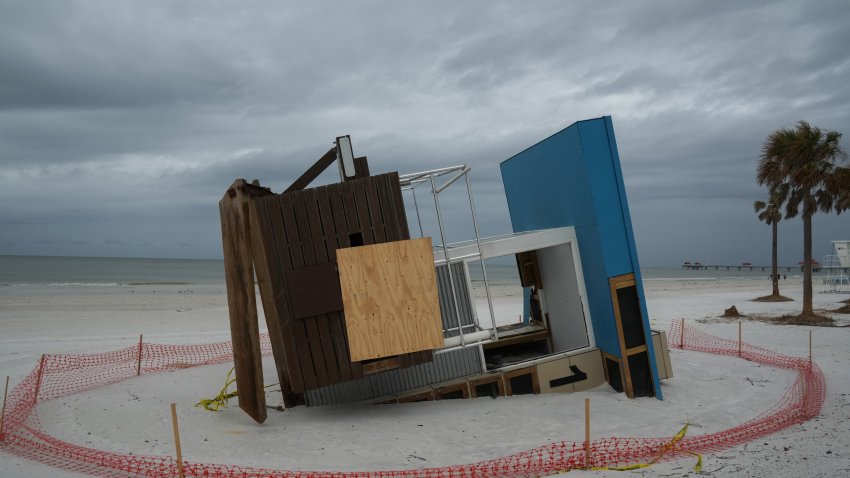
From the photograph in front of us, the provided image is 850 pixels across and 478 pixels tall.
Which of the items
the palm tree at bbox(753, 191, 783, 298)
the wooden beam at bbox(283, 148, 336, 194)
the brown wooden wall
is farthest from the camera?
the palm tree at bbox(753, 191, 783, 298)

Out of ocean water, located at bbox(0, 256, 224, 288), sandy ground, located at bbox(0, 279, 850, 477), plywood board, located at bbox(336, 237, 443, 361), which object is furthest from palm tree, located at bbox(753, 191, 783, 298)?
ocean water, located at bbox(0, 256, 224, 288)

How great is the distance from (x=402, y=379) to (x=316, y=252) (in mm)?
3115

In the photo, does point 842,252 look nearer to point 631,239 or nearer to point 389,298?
point 631,239

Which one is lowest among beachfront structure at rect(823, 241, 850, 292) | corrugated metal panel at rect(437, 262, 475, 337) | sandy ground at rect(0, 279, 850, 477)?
beachfront structure at rect(823, 241, 850, 292)

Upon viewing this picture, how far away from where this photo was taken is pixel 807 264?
19250 millimetres

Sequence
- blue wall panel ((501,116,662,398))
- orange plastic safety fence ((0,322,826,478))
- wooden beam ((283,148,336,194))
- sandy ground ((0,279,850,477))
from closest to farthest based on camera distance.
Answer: orange plastic safety fence ((0,322,826,478)) < sandy ground ((0,279,850,477)) < wooden beam ((283,148,336,194)) < blue wall panel ((501,116,662,398))

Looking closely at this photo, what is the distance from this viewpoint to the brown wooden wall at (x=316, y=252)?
8508mm

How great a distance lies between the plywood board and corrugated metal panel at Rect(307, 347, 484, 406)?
1.39 m

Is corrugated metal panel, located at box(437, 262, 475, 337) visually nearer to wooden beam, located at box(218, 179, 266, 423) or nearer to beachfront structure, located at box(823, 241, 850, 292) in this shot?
wooden beam, located at box(218, 179, 266, 423)

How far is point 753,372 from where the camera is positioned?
12281 mm

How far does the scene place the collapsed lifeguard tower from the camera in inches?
338

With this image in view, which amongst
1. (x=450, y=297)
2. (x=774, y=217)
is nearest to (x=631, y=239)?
(x=450, y=297)

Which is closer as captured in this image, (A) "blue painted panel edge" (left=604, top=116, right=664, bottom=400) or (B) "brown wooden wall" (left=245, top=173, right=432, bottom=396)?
(B) "brown wooden wall" (left=245, top=173, right=432, bottom=396)

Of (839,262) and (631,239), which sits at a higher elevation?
(631,239)
